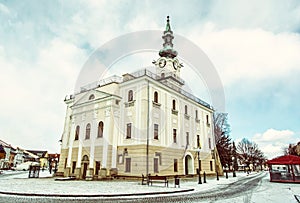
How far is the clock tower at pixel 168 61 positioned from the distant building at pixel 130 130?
6243 mm

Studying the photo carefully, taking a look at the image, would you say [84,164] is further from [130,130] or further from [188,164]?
[188,164]

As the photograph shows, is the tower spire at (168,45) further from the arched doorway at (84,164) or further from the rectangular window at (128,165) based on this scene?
the arched doorway at (84,164)

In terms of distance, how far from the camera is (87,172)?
81.7ft

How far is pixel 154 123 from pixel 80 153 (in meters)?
10.1

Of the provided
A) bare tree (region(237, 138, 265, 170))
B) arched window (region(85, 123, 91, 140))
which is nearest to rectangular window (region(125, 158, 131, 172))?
arched window (region(85, 123, 91, 140))

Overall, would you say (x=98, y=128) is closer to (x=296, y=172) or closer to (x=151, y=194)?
(x=151, y=194)

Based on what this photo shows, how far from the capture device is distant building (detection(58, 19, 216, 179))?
24516 mm

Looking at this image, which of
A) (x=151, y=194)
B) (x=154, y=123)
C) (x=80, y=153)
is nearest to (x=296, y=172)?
(x=154, y=123)

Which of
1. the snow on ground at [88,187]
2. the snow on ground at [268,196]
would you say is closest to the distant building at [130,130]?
the snow on ground at [88,187]

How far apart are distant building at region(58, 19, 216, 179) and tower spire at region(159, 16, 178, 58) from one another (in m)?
9.04

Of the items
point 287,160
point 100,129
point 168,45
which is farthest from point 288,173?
point 168,45

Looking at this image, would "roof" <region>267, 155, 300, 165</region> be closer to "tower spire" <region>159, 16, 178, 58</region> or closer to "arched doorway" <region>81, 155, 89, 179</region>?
"arched doorway" <region>81, 155, 89, 179</region>

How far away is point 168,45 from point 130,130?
2043 cm

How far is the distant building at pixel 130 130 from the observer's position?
80.4 feet
